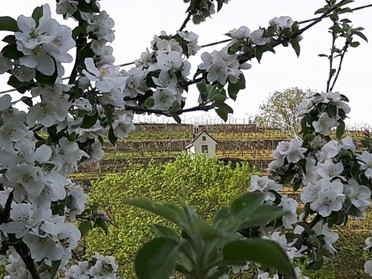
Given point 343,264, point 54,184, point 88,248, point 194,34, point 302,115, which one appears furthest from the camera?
point 343,264

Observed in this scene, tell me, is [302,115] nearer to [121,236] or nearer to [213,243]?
[213,243]

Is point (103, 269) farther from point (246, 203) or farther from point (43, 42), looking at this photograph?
point (246, 203)

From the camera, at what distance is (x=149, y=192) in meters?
3.43

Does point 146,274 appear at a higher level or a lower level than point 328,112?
lower

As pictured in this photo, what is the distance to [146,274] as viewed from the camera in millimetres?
221

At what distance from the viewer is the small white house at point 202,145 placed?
352cm

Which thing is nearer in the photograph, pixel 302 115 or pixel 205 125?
pixel 302 115

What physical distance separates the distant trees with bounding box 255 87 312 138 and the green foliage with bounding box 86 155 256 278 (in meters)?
0.38

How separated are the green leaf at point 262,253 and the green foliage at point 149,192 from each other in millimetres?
2823

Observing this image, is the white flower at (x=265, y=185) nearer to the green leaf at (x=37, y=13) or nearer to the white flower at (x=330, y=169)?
the white flower at (x=330, y=169)

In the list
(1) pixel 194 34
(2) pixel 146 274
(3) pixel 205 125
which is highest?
(3) pixel 205 125

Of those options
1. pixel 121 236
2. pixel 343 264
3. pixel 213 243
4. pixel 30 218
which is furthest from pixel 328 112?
pixel 343 264

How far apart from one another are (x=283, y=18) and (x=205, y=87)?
1.04 ft

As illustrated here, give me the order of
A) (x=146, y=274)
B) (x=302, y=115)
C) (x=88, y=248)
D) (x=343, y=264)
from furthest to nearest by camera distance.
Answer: (x=343, y=264) → (x=88, y=248) → (x=302, y=115) → (x=146, y=274)
